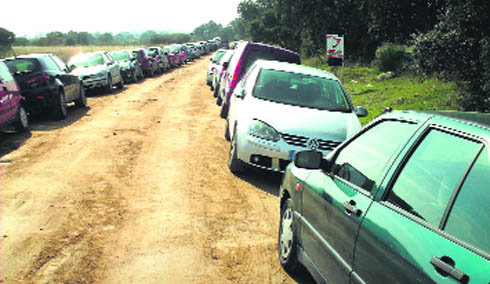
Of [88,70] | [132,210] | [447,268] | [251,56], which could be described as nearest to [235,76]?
[251,56]

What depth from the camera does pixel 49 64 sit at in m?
14.5

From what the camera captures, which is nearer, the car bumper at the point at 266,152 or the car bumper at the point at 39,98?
the car bumper at the point at 266,152

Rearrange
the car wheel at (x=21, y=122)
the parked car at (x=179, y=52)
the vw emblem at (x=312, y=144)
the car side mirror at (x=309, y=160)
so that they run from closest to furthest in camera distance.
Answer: the car side mirror at (x=309, y=160), the vw emblem at (x=312, y=144), the car wheel at (x=21, y=122), the parked car at (x=179, y=52)

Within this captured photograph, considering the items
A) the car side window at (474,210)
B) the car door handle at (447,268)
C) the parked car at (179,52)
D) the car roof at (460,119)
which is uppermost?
the car roof at (460,119)

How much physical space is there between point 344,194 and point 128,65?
76.8ft

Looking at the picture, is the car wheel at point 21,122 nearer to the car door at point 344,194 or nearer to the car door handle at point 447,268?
the car door at point 344,194


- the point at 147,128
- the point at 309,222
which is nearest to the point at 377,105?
the point at 147,128

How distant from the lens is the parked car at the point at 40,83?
13414mm

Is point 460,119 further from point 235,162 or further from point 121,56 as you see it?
point 121,56

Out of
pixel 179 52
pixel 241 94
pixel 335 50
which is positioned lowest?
pixel 179 52

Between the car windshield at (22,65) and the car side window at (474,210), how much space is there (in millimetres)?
13349

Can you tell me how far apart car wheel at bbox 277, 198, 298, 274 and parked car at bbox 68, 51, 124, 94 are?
1570 centimetres

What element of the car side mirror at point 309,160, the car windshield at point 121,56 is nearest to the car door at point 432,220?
the car side mirror at point 309,160

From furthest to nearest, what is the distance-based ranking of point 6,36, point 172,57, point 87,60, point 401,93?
1. point 6,36
2. point 172,57
3. point 87,60
4. point 401,93
